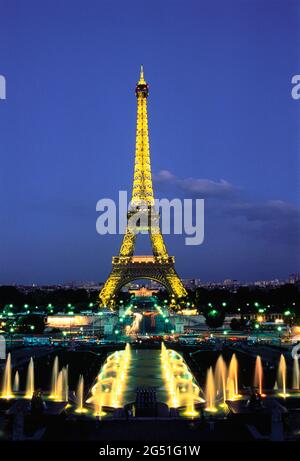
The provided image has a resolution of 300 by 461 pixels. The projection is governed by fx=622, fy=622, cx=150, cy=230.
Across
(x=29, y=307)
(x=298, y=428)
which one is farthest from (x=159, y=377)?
(x=29, y=307)

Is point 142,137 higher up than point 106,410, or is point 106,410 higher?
point 142,137

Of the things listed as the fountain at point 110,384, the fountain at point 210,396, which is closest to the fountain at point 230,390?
the fountain at point 210,396

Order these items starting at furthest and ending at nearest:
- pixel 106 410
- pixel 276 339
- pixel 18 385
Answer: pixel 276 339 < pixel 18 385 < pixel 106 410

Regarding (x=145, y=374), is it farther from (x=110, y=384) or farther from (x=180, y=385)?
(x=180, y=385)

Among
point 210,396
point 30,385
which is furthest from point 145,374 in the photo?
point 210,396

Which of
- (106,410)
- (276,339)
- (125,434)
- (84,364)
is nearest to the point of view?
(125,434)
